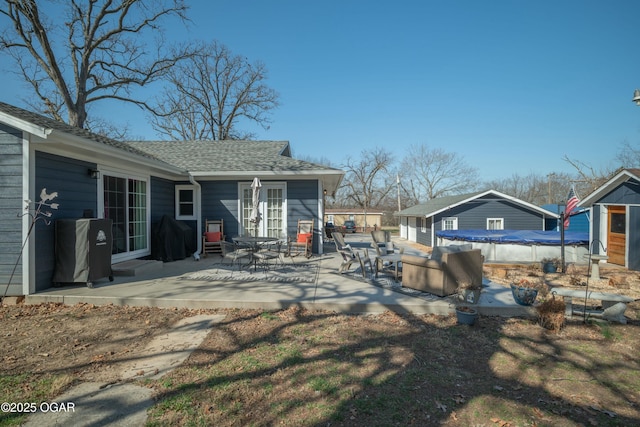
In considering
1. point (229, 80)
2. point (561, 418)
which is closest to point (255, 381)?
point (561, 418)

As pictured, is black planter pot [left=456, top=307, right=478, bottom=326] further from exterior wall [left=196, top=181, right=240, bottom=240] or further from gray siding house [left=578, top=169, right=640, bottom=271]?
gray siding house [left=578, top=169, right=640, bottom=271]

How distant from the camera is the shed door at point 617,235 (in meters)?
10.7

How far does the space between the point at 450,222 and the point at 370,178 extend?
21.2 m

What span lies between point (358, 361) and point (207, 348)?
5.56 ft

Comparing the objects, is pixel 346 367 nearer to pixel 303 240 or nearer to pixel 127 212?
pixel 303 240

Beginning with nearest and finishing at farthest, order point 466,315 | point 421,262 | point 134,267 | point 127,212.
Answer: point 466,315 → point 421,262 → point 134,267 → point 127,212

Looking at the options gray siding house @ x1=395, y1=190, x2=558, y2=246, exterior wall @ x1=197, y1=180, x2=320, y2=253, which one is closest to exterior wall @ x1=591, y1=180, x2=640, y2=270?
gray siding house @ x1=395, y1=190, x2=558, y2=246

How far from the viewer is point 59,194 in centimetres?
575

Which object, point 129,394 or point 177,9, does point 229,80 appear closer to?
point 177,9

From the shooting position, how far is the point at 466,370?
329 cm

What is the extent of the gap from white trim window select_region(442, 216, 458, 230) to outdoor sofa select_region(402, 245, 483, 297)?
1217cm

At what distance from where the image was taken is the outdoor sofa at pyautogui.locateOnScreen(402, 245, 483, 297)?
545 cm

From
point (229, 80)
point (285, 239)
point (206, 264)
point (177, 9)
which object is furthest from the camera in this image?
point (229, 80)

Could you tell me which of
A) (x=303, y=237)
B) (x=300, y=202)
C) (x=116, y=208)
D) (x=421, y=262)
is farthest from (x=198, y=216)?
(x=421, y=262)
